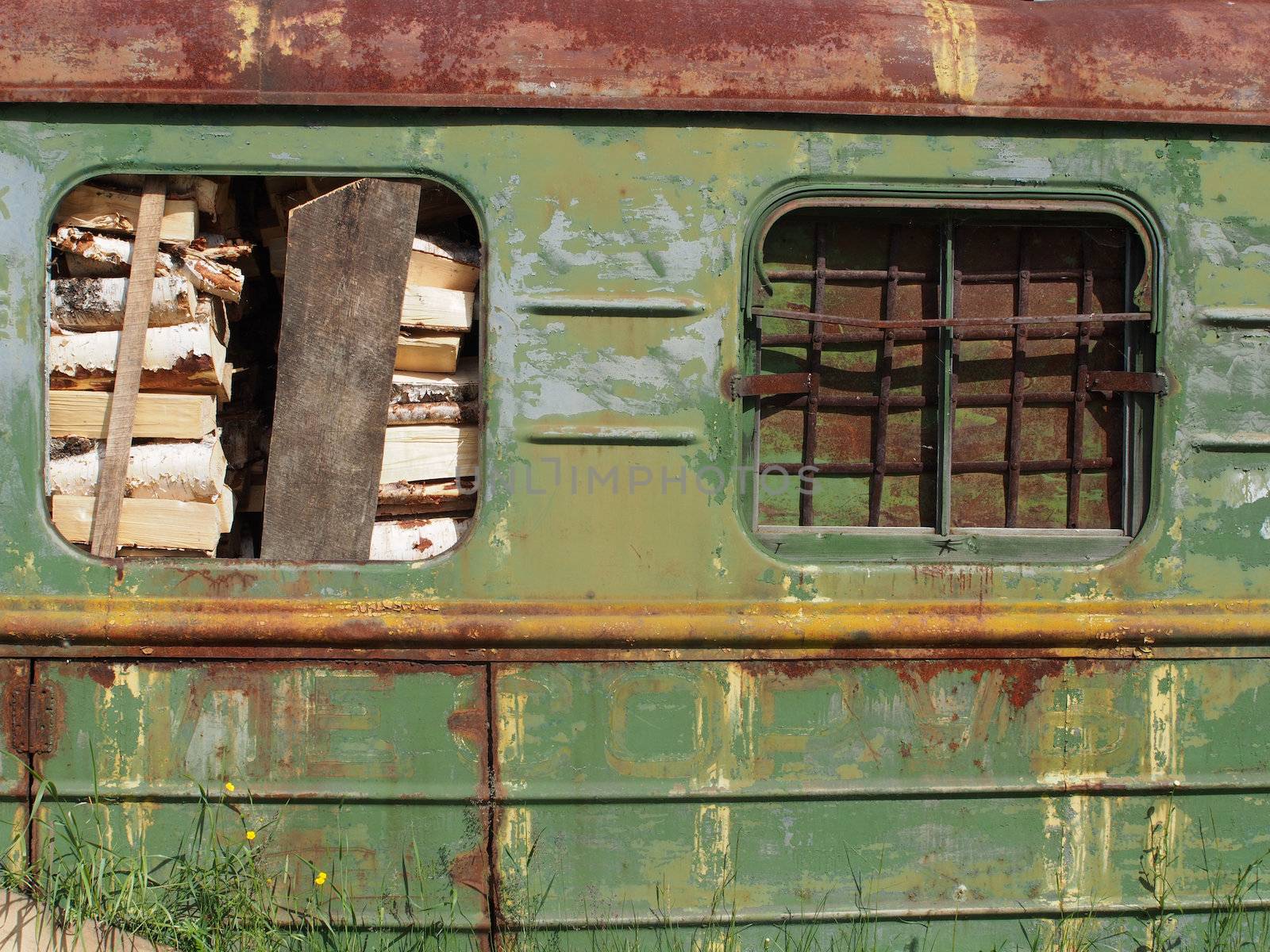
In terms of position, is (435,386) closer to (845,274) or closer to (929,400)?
(845,274)

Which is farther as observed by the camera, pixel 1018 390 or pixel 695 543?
pixel 1018 390

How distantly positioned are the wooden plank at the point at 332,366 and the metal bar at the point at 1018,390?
163 centimetres

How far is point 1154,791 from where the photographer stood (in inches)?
113

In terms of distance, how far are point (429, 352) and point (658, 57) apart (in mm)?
968

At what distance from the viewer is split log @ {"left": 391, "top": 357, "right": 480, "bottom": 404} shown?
2924 mm

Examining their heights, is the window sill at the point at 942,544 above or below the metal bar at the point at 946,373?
below

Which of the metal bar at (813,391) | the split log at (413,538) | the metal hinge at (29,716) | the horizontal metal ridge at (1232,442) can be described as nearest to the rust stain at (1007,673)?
the metal bar at (813,391)

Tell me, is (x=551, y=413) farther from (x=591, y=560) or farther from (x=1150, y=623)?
(x=1150, y=623)

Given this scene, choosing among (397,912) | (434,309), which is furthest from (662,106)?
(397,912)

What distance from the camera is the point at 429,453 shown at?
293cm

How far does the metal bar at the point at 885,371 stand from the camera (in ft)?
9.64

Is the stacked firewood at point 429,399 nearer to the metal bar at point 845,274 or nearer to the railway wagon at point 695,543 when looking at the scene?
the railway wagon at point 695,543

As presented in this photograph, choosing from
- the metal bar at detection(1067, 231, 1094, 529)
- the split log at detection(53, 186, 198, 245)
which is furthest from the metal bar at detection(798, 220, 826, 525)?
the split log at detection(53, 186, 198, 245)

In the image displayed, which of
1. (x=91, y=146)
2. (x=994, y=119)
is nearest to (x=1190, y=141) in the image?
(x=994, y=119)
